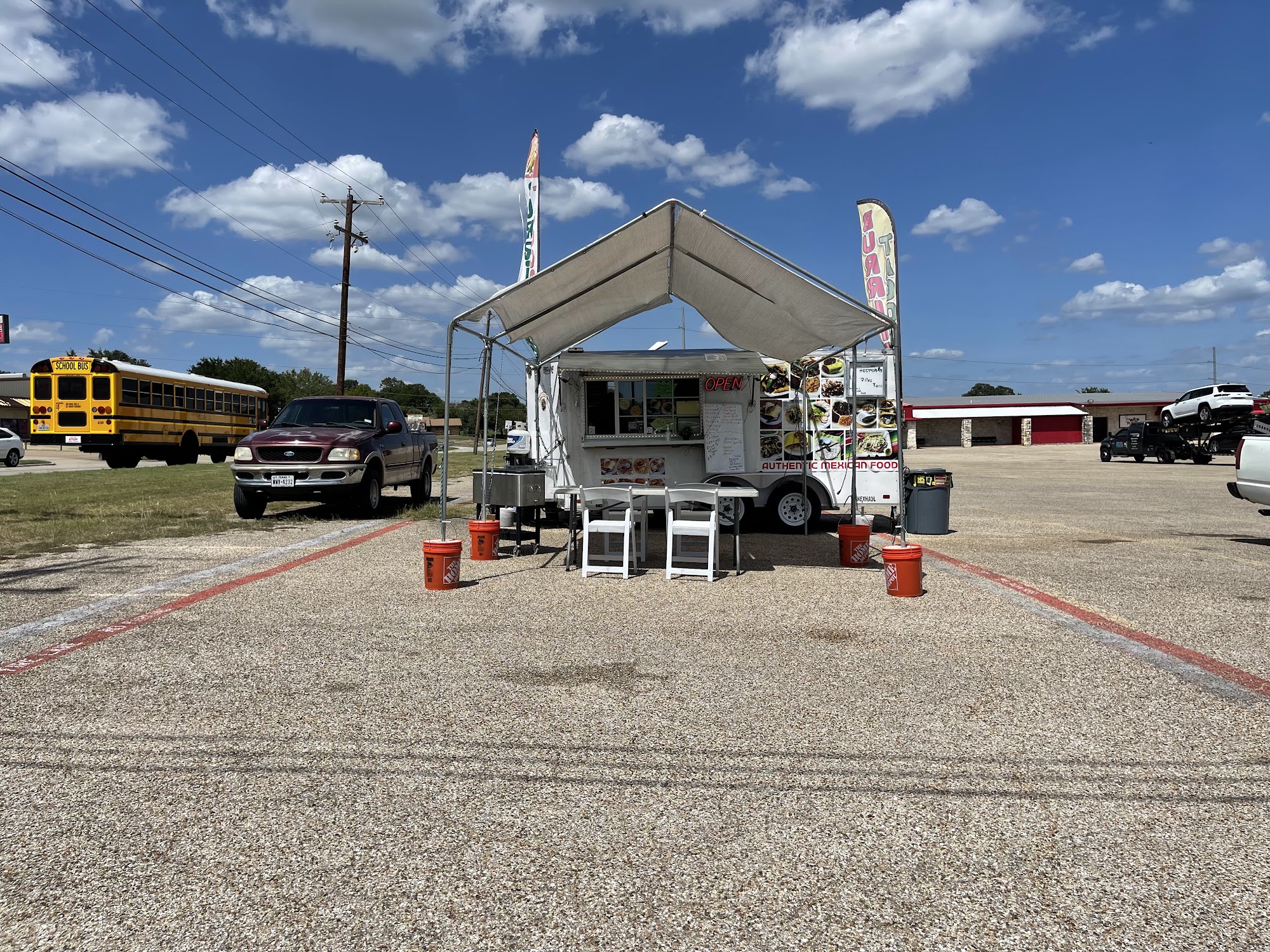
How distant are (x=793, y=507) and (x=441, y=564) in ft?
18.6

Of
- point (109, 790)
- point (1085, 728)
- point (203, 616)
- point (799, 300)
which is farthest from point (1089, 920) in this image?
point (799, 300)

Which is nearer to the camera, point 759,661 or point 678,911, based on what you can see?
point 678,911

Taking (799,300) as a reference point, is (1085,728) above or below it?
below

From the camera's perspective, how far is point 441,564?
7172 mm

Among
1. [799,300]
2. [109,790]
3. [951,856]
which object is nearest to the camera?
[951,856]

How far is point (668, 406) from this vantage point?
11234mm

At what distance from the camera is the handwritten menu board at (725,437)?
1101 centimetres

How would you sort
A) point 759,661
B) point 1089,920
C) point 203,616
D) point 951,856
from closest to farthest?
point 1089,920 → point 951,856 → point 759,661 → point 203,616

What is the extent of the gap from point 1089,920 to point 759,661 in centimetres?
270

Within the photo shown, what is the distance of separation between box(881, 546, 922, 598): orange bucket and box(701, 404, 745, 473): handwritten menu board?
4240mm

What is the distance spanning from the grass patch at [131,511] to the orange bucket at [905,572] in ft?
26.1

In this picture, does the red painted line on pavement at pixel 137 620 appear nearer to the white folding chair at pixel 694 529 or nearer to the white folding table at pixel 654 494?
the white folding table at pixel 654 494

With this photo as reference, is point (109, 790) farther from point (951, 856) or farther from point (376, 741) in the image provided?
point (951, 856)

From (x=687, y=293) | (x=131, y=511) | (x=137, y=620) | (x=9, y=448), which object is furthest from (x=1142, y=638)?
(x=9, y=448)
